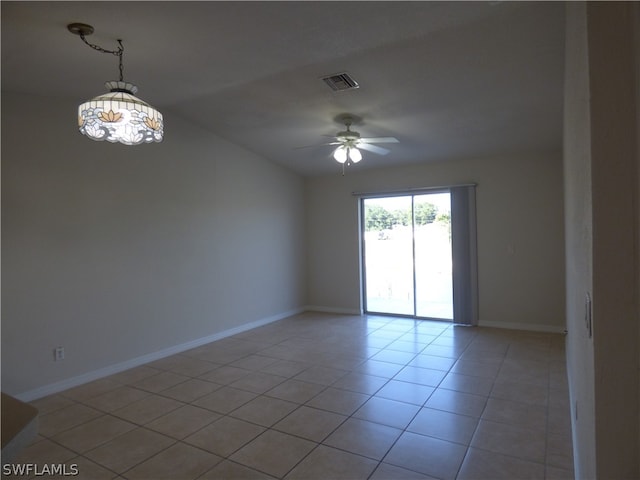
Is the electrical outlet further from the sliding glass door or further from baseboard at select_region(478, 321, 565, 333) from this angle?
baseboard at select_region(478, 321, 565, 333)

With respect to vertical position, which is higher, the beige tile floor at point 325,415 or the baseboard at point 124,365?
the baseboard at point 124,365

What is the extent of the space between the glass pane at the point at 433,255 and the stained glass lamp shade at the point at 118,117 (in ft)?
15.1

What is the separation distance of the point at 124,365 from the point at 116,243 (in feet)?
4.40

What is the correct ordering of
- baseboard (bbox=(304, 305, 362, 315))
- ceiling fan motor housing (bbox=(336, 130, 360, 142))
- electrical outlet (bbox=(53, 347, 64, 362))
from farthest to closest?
baseboard (bbox=(304, 305, 362, 315)) < ceiling fan motor housing (bbox=(336, 130, 360, 142)) < electrical outlet (bbox=(53, 347, 64, 362))

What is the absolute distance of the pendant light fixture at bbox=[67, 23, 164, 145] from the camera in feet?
7.79

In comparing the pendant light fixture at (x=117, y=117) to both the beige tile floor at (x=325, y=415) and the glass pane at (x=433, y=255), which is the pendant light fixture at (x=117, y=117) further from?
the glass pane at (x=433, y=255)

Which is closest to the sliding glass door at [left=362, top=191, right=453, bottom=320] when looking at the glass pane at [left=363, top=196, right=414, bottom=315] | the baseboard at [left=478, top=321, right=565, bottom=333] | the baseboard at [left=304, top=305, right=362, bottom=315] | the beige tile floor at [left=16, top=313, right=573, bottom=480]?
the glass pane at [left=363, top=196, right=414, bottom=315]

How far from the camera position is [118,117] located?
7.85 feet

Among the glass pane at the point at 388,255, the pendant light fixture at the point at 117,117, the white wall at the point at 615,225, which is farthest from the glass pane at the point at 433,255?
the white wall at the point at 615,225

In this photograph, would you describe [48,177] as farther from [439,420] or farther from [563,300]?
[563,300]

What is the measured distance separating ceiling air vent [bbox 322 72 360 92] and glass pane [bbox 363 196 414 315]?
3.10 metres

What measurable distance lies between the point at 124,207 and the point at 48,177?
0.78 m

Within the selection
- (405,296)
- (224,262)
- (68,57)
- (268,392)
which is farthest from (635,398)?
(405,296)

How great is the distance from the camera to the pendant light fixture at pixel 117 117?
7.79ft
